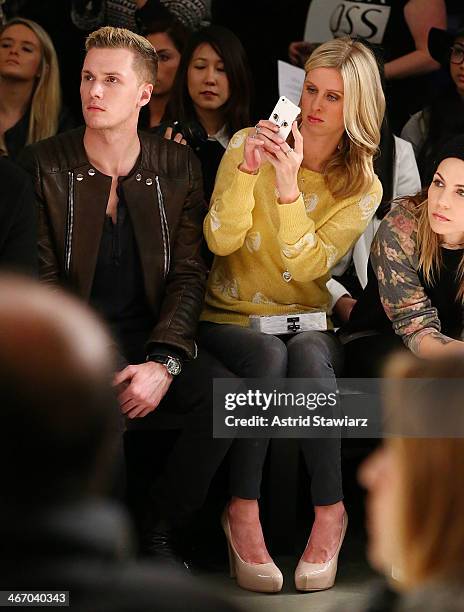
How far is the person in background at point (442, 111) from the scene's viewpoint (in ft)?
11.7

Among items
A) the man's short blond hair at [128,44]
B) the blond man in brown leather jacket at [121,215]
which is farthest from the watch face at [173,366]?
the man's short blond hair at [128,44]

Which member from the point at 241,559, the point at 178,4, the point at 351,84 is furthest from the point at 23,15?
the point at 241,559

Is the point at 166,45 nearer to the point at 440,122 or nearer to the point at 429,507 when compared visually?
the point at 440,122

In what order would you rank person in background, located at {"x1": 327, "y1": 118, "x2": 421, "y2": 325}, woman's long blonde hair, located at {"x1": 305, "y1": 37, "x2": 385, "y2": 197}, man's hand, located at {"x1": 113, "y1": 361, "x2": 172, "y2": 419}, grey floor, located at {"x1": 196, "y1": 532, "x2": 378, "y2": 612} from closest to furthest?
1. grey floor, located at {"x1": 196, "y1": 532, "x2": 378, "y2": 612}
2. man's hand, located at {"x1": 113, "y1": 361, "x2": 172, "y2": 419}
3. woman's long blonde hair, located at {"x1": 305, "y1": 37, "x2": 385, "y2": 197}
4. person in background, located at {"x1": 327, "y1": 118, "x2": 421, "y2": 325}

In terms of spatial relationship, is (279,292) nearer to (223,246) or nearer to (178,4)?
(223,246)

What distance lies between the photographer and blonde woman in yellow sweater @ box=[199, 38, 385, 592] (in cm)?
284

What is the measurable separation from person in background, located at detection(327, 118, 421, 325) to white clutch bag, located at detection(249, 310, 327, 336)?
0.71ft

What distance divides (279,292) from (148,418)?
51cm

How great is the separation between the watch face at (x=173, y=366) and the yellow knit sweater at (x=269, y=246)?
0.29 meters

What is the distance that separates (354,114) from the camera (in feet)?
10.4

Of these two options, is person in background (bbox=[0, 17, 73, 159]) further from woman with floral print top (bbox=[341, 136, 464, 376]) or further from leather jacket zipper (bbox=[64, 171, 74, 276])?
woman with floral print top (bbox=[341, 136, 464, 376])

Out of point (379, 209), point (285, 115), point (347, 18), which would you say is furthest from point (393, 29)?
point (285, 115)

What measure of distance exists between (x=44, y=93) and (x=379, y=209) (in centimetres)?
109

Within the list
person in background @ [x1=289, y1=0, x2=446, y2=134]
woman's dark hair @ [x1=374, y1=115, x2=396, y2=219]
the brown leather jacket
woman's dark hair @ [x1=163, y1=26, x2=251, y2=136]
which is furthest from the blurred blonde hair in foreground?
person in background @ [x1=289, y1=0, x2=446, y2=134]
